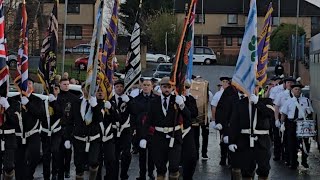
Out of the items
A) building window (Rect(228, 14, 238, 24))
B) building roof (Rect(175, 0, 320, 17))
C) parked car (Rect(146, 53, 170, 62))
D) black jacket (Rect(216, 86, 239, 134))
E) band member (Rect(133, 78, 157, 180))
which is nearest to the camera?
band member (Rect(133, 78, 157, 180))

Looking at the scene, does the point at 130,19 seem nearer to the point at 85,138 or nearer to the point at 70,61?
the point at 70,61

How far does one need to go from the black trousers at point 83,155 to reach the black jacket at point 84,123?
144 millimetres

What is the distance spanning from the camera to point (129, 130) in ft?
45.2

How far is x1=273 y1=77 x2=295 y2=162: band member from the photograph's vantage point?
16572mm

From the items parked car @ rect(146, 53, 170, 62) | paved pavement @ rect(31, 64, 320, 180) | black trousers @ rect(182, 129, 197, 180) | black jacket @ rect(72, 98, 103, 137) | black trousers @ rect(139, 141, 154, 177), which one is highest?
parked car @ rect(146, 53, 170, 62)

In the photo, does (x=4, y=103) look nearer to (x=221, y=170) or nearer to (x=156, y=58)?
→ (x=221, y=170)

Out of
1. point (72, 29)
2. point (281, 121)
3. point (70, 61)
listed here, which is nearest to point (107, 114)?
point (281, 121)

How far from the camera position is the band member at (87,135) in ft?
39.6

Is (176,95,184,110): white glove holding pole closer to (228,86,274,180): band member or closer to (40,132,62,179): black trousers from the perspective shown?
(228,86,274,180): band member

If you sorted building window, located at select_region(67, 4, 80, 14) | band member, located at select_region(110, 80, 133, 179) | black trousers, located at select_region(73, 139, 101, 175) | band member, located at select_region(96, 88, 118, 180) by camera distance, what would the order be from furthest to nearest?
building window, located at select_region(67, 4, 80, 14)
band member, located at select_region(110, 80, 133, 179)
band member, located at select_region(96, 88, 118, 180)
black trousers, located at select_region(73, 139, 101, 175)

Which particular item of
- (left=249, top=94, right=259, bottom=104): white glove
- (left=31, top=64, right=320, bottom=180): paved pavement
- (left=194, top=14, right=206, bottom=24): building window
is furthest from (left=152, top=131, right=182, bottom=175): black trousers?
(left=194, top=14, right=206, bottom=24): building window

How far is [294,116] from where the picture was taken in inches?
624

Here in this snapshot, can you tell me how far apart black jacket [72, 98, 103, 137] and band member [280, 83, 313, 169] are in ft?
16.9

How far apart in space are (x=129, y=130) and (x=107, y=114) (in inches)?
53.8
